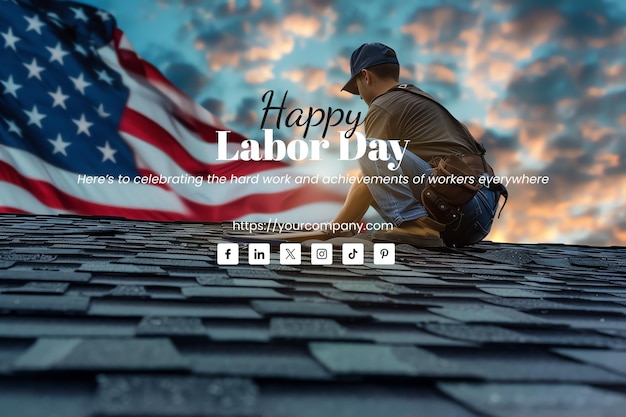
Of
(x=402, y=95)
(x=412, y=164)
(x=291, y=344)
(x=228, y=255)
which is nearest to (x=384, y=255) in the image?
(x=228, y=255)

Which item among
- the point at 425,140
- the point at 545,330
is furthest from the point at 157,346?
the point at 425,140

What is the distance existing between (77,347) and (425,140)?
8.85 ft

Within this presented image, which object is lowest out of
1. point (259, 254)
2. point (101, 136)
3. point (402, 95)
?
point (259, 254)

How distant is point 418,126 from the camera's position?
128 inches

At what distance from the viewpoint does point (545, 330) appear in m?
1.14

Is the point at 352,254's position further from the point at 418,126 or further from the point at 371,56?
the point at 371,56

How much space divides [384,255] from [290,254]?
0.42 m

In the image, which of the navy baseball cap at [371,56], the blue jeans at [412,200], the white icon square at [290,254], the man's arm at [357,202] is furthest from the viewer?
the navy baseball cap at [371,56]

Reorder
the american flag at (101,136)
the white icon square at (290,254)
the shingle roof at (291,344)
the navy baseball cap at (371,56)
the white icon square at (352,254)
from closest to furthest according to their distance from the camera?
the shingle roof at (291,344) → the white icon square at (290,254) → the white icon square at (352,254) → the navy baseball cap at (371,56) → the american flag at (101,136)

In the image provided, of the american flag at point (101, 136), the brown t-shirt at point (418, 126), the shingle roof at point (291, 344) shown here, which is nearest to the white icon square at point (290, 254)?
the shingle roof at point (291, 344)

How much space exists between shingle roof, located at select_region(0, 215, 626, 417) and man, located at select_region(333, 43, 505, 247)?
121cm

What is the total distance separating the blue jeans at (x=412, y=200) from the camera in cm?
298

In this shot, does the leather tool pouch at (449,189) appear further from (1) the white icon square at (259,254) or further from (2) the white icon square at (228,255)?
(2) the white icon square at (228,255)

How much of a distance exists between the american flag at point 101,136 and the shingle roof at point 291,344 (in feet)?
12.3
